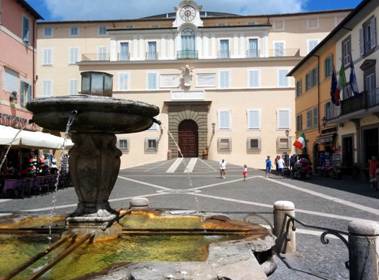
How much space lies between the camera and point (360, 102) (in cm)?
2222

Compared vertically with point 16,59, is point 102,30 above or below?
above

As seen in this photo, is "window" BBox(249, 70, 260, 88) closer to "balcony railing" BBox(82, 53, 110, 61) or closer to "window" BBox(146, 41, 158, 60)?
"window" BBox(146, 41, 158, 60)

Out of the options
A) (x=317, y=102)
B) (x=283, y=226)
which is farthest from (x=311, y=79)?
(x=283, y=226)

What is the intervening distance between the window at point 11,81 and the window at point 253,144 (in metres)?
24.4

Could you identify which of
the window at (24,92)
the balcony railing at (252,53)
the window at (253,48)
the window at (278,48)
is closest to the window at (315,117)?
the balcony railing at (252,53)

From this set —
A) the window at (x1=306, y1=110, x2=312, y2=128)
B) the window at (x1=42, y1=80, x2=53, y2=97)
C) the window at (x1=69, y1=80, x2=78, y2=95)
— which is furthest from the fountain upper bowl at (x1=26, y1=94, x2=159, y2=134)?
the window at (x1=42, y1=80, x2=53, y2=97)

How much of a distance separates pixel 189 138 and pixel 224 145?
402cm

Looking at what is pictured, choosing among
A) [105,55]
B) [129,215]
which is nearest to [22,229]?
[129,215]

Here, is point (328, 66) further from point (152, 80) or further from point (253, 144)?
point (152, 80)

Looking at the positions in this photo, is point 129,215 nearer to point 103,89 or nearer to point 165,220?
point 165,220

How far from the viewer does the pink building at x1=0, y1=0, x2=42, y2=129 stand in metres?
20.6

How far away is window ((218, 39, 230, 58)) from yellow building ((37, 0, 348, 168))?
101 mm

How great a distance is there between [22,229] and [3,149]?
13.6 m

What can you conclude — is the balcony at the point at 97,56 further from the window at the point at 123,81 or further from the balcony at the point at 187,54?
the balcony at the point at 187,54
